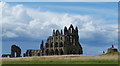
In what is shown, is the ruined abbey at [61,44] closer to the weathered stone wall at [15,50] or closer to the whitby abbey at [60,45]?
the whitby abbey at [60,45]

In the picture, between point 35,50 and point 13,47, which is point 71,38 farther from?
point 13,47

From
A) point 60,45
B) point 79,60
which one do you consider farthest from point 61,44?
point 79,60

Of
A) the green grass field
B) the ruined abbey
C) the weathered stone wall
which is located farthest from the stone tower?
the green grass field

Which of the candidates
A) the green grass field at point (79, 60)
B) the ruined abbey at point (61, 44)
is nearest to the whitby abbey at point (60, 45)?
the ruined abbey at point (61, 44)

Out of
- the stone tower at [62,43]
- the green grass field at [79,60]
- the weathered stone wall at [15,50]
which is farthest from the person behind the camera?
the stone tower at [62,43]

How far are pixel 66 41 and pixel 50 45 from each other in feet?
21.3

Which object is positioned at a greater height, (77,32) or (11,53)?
(77,32)

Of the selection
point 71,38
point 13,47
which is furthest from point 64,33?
point 13,47

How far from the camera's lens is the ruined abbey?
9638 centimetres

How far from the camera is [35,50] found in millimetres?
103812

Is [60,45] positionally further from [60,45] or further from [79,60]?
[79,60]

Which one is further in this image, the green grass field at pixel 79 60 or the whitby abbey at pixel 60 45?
the whitby abbey at pixel 60 45

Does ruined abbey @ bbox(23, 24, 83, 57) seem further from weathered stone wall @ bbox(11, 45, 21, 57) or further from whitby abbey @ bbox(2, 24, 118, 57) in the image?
weathered stone wall @ bbox(11, 45, 21, 57)

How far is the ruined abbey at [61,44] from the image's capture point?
316 feet
